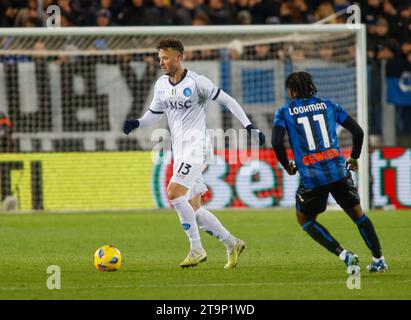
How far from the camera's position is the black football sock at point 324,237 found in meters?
9.27

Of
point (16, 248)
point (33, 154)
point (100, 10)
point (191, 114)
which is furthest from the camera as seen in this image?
point (100, 10)

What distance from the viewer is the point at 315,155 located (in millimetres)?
9344

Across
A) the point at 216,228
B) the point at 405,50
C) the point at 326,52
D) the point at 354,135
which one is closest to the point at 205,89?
the point at 216,228

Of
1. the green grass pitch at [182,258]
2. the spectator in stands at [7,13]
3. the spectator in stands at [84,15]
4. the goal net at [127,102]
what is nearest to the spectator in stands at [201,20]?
the goal net at [127,102]

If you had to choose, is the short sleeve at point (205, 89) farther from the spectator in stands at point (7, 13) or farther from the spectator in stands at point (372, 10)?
the spectator in stands at point (372, 10)

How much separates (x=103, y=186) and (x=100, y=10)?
13.4 ft

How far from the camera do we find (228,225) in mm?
15789

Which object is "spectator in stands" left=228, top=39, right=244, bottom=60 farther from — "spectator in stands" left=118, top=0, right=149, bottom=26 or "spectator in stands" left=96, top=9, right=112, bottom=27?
"spectator in stands" left=96, top=9, right=112, bottom=27

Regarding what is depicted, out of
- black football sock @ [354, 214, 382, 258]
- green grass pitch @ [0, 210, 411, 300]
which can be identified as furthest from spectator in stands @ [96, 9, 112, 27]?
black football sock @ [354, 214, 382, 258]

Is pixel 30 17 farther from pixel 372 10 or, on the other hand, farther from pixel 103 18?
pixel 372 10

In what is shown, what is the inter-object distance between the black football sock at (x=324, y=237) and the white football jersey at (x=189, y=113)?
1.52m

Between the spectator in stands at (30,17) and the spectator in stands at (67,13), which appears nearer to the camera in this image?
the spectator in stands at (30,17)
